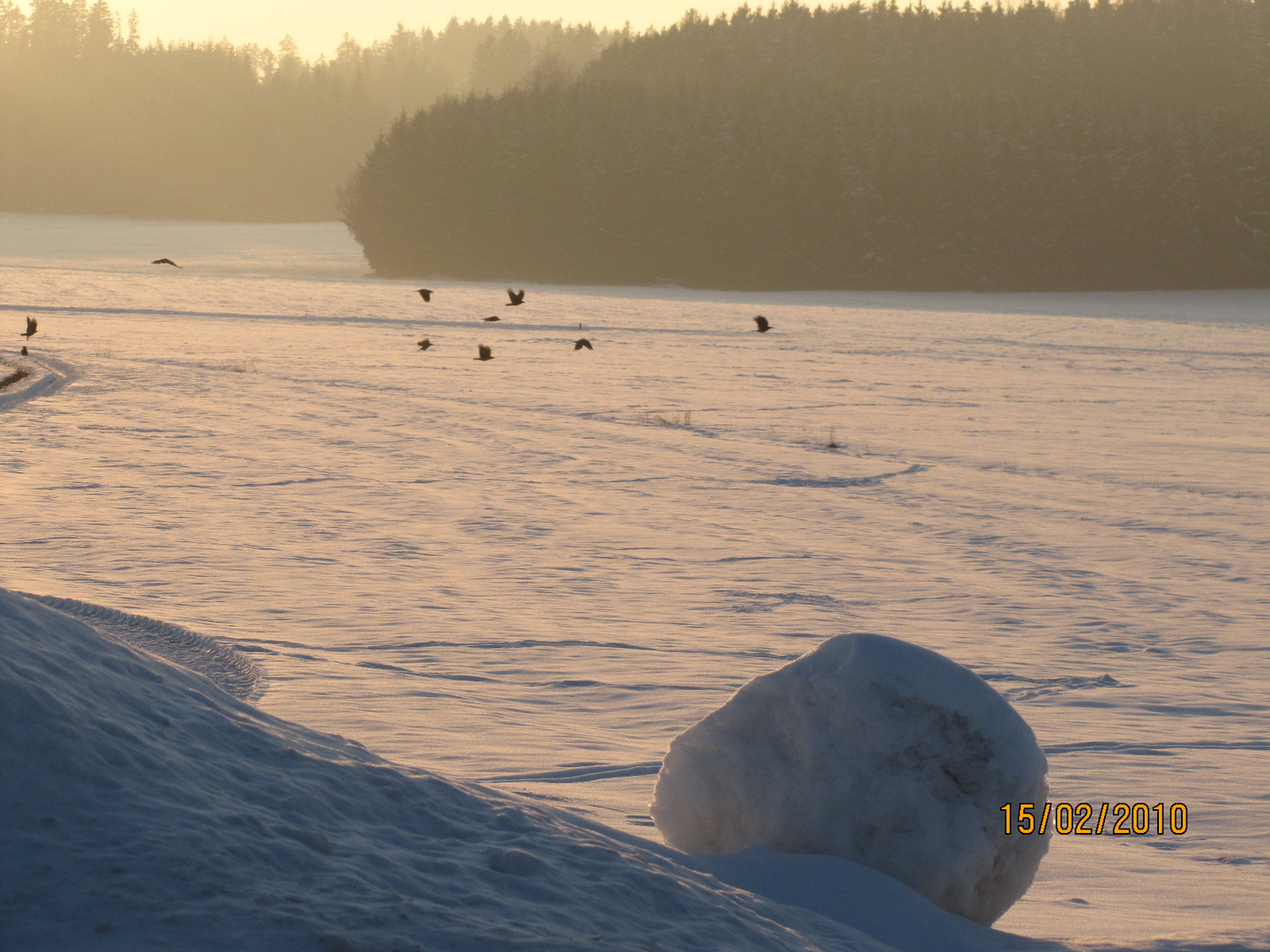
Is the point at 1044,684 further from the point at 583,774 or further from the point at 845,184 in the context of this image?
the point at 845,184

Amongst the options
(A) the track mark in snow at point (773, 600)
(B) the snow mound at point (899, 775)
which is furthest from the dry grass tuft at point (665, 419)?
(B) the snow mound at point (899, 775)

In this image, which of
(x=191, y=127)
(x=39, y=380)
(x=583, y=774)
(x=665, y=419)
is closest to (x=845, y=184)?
(x=665, y=419)

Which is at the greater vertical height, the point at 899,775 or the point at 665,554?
the point at 899,775

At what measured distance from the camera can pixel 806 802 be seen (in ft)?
11.2

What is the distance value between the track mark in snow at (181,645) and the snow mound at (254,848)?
2302 millimetres

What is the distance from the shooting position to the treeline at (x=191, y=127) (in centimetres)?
10969

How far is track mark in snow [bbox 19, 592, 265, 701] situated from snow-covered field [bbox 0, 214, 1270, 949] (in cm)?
3

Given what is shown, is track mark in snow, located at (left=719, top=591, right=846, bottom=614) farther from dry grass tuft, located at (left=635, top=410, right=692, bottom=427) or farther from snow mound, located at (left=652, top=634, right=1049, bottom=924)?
dry grass tuft, located at (left=635, top=410, right=692, bottom=427)

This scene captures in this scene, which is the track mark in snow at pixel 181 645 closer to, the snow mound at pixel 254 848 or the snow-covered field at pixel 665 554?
the snow-covered field at pixel 665 554

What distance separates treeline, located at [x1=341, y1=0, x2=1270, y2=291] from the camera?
59.7m

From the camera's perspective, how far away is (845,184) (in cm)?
6175

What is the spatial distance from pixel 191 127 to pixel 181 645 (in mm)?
119100

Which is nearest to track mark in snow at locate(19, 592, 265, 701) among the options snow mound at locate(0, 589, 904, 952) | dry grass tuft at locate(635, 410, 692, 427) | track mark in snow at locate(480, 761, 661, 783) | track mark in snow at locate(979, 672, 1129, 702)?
track mark in snow at locate(480, 761, 661, 783)

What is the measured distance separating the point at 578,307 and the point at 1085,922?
34.8 m
